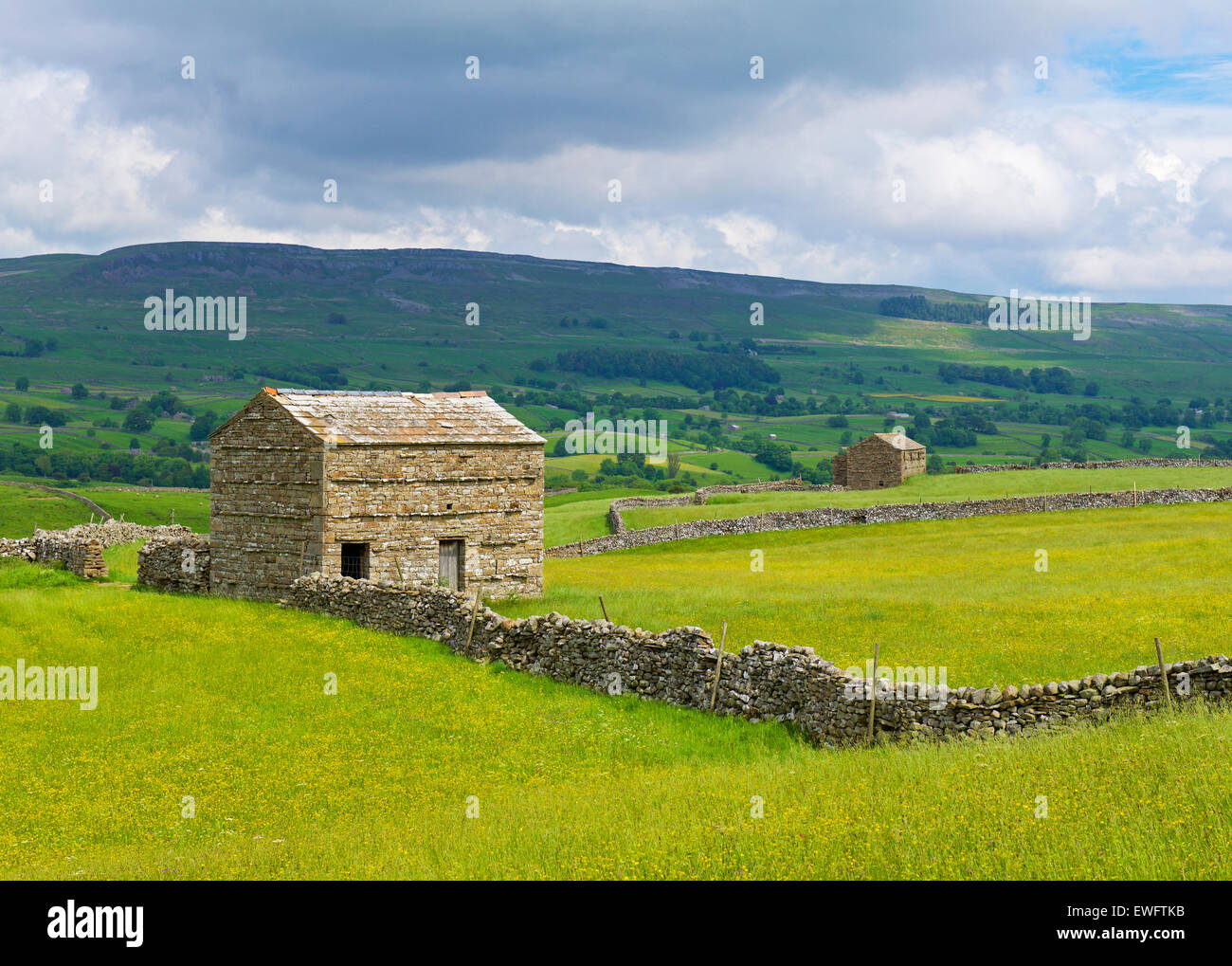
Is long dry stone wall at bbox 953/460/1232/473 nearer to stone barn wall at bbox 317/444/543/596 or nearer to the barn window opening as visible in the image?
stone barn wall at bbox 317/444/543/596

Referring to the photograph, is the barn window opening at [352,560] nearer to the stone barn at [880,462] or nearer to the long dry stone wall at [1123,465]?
the stone barn at [880,462]

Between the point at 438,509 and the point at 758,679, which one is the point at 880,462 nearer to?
the point at 438,509

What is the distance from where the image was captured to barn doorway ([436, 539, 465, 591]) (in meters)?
34.3

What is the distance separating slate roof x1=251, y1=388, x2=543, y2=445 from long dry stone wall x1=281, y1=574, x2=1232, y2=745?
19.4 ft

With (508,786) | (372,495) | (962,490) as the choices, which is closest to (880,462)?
(962,490)

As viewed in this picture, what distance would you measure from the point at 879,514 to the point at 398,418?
3463 cm

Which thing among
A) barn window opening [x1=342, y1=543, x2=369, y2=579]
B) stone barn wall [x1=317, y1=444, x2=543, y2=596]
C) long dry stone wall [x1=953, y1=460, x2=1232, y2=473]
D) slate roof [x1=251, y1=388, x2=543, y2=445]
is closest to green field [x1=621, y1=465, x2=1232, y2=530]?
long dry stone wall [x1=953, y1=460, x2=1232, y2=473]

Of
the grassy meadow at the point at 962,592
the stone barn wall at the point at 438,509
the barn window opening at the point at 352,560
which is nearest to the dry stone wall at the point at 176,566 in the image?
the barn window opening at the point at 352,560

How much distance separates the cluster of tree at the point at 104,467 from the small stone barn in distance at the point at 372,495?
475 feet

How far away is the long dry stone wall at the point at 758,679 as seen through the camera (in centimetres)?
1688

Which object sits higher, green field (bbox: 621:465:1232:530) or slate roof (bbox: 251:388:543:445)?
slate roof (bbox: 251:388:543:445)

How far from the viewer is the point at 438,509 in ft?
112

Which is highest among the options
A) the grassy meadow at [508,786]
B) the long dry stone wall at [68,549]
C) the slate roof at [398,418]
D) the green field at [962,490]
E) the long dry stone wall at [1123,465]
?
the slate roof at [398,418]

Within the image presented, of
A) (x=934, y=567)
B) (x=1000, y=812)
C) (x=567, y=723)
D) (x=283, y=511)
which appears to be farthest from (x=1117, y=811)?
(x=934, y=567)
